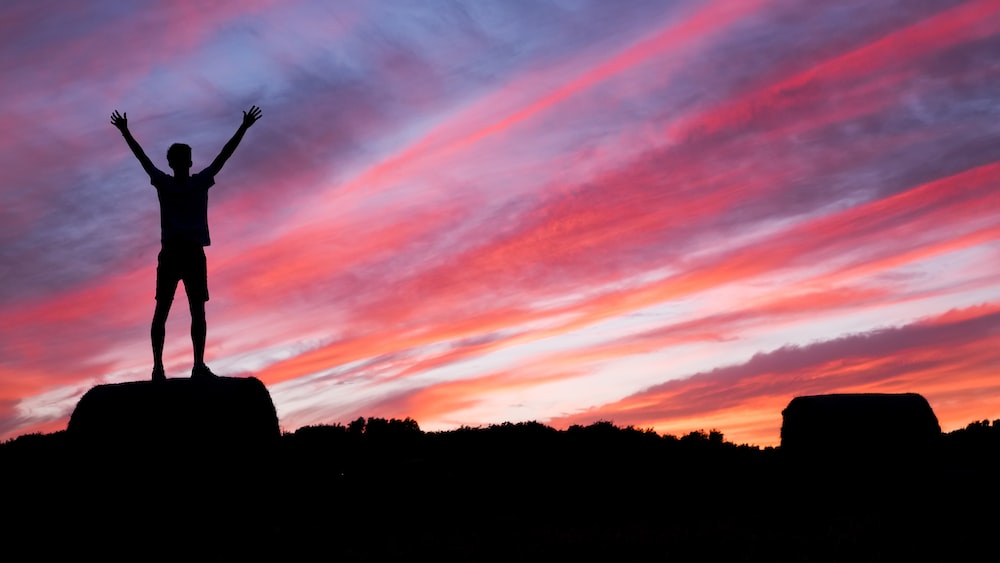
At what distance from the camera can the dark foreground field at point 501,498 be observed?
470 inches

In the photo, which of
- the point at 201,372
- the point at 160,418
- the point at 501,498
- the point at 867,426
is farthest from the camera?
the point at 867,426

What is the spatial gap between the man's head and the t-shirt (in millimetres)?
152

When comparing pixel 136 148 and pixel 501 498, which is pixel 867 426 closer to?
pixel 501 498

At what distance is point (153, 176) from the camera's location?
12.6 metres

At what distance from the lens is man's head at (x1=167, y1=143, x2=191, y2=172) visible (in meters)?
12.7

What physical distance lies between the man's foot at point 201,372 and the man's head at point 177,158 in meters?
2.31

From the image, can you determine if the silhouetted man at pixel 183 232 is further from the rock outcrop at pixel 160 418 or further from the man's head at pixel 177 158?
the rock outcrop at pixel 160 418

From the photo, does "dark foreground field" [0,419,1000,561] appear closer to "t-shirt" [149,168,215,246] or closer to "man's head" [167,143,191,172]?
"t-shirt" [149,168,215,246]

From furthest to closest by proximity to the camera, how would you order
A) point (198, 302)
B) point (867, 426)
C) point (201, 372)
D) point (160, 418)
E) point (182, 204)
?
point (867, 426) → point (198, 302) → point (201, 372) → point (182, 204) → point (160, 418)

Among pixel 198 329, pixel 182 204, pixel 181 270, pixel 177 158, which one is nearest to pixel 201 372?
pixel 198 329

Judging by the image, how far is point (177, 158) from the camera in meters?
12.7

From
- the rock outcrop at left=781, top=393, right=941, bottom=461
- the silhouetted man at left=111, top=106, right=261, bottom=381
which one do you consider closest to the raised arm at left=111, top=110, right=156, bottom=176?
the silhouetted man at left=111, top=106, right=261, bottom=381

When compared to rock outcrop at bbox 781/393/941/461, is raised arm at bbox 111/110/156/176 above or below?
above

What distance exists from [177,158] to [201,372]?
251 cm
